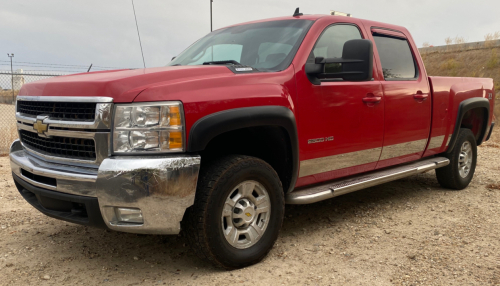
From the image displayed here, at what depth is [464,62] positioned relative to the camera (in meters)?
30.3

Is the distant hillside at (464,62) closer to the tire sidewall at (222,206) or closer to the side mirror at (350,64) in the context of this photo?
the side mirror at (350,64)

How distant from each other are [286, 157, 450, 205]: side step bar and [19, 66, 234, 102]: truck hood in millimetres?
1157

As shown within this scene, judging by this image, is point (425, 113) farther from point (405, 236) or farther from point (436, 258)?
point (436, 258)

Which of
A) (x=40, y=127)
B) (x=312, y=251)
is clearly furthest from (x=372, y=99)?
(x=40, y=127)

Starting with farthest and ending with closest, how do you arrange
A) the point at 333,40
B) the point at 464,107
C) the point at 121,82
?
the point at 464,107 < the point at 333,40 < the point at 121,82

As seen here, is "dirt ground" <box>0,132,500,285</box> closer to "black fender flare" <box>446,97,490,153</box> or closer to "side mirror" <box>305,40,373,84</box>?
"black fender flare" <box>446,97,490,153</box>

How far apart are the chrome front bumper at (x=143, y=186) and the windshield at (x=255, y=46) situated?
1.21 metres

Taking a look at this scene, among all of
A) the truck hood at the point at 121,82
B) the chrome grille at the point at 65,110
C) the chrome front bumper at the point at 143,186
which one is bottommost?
the chrome front bumper at the point at 143,186

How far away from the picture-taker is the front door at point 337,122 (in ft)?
11.2

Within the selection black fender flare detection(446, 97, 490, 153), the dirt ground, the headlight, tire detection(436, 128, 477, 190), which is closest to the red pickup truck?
the headlight

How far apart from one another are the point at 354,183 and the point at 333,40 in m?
1.30

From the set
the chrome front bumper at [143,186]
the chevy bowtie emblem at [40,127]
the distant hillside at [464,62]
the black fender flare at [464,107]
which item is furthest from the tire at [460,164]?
the distant hillside at [464,62]

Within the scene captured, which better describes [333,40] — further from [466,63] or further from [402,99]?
[466,63]

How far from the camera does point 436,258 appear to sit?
332 cm
